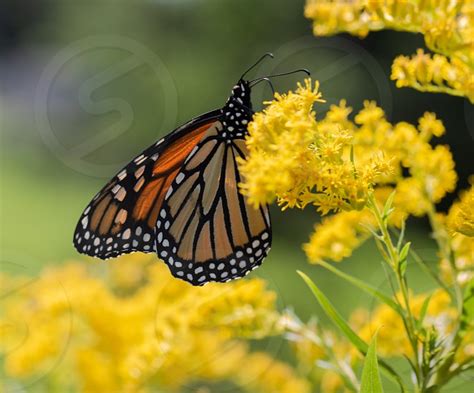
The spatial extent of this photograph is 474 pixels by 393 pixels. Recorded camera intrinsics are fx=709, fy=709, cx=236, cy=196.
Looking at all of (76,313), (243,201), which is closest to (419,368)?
(243,201)

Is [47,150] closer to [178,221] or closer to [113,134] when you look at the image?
[113,134]

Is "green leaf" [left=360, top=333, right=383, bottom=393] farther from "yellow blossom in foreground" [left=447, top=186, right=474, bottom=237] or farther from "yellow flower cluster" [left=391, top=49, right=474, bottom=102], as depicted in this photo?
"yellow flower cluster" [left=391, top=49, right=474, bottom=102]

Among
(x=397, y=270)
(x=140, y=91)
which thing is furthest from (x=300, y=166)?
(x=140, y=91)

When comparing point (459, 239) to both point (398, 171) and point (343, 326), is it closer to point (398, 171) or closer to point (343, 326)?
point (398, 171)

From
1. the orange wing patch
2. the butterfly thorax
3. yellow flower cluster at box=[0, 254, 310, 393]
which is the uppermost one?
the butterfly thorax

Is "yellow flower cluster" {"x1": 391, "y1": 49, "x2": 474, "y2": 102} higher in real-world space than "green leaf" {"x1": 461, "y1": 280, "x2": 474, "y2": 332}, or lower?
higher

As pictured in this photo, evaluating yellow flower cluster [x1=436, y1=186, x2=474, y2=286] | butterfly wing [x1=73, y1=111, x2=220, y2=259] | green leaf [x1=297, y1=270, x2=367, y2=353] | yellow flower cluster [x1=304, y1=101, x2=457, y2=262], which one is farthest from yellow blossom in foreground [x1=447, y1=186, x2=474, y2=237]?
butterfly wing [x1=73, y1=111, x2=220, y2=259]

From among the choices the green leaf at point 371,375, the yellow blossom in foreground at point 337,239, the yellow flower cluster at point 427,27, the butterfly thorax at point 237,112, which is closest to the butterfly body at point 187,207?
the butterfly thorax at point 237,112

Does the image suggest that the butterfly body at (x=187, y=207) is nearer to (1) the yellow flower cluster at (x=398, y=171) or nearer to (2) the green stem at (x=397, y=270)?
(1) the yellow flower cluster at (x=398, y=171)
